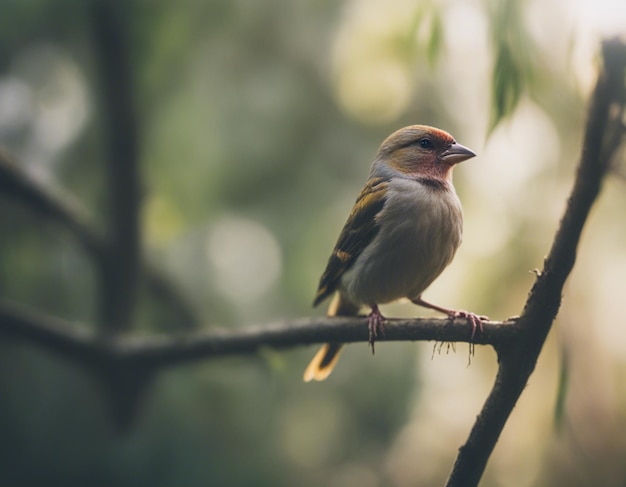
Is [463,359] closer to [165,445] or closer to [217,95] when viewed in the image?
[165,445]

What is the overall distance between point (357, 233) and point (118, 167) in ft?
6.45

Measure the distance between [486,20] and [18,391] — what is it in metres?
3.63

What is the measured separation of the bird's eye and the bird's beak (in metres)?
0.06

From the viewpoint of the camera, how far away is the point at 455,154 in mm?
2059

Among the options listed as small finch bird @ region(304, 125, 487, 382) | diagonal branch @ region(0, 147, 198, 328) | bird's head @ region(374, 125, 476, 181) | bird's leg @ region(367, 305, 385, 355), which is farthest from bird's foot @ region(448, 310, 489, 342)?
diagonal branch @ region(0, 147, 198, 328)

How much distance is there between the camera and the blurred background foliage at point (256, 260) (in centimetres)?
292

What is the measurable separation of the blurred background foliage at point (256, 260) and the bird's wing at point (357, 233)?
0.37 meters

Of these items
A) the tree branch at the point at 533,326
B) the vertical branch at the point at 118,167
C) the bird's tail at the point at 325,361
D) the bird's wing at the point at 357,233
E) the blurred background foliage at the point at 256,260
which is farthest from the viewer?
the vertical branch at the point at 118,167

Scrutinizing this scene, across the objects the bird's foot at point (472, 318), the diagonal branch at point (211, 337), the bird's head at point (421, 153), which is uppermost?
the bird's head at point (421, 153)

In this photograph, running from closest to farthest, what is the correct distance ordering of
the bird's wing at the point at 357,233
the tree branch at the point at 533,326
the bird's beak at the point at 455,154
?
the tree branch at the point at 533,326 < the bird's beak at the point at 455,154 < the bird's wing at the point at 357,233

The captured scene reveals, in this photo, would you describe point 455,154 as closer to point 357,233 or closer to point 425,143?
point 425,143

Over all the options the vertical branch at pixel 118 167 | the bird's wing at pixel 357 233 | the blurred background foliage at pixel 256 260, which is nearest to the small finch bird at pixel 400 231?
the bird's wing at pixel 357 233

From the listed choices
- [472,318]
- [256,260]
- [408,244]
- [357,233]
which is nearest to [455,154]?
[408,244]

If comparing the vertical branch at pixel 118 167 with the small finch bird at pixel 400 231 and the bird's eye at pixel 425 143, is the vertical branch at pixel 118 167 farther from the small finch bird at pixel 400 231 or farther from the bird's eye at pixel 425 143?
the bird's eye at pixel 425 143
